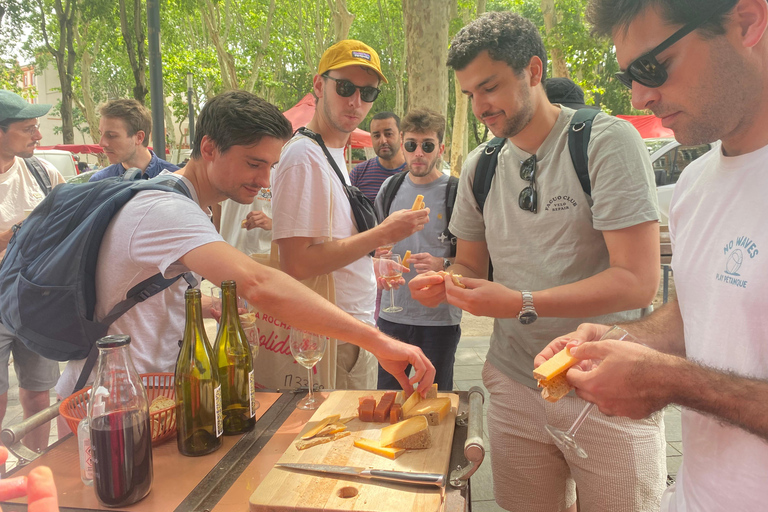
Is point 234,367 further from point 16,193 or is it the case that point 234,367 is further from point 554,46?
point 554,46

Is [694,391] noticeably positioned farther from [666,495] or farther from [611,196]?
[611,196]

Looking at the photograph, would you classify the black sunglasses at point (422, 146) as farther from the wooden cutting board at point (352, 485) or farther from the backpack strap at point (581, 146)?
the wooden cutting board at point (352, 485)

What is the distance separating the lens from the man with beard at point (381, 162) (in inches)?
229

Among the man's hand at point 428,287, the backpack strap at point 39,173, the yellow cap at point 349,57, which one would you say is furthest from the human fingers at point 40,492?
the backpack strap at point 39,173

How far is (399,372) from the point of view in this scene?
2203mm

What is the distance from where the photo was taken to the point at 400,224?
315 cm

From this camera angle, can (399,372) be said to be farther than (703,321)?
Yes

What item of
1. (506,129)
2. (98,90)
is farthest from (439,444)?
(98,90)

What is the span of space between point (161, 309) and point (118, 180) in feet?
1.90

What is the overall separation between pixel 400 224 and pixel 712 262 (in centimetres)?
182

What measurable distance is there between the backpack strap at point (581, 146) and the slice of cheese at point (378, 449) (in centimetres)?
134

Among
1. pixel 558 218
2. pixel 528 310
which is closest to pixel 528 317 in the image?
pixel 528 310

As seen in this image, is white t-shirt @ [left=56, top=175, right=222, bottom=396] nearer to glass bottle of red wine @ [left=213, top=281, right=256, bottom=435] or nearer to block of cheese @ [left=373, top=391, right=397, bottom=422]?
glass bottle of red wine @ [left=213, top=281, right=256, bottom=435]

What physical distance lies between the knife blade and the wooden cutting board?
0.05ft
